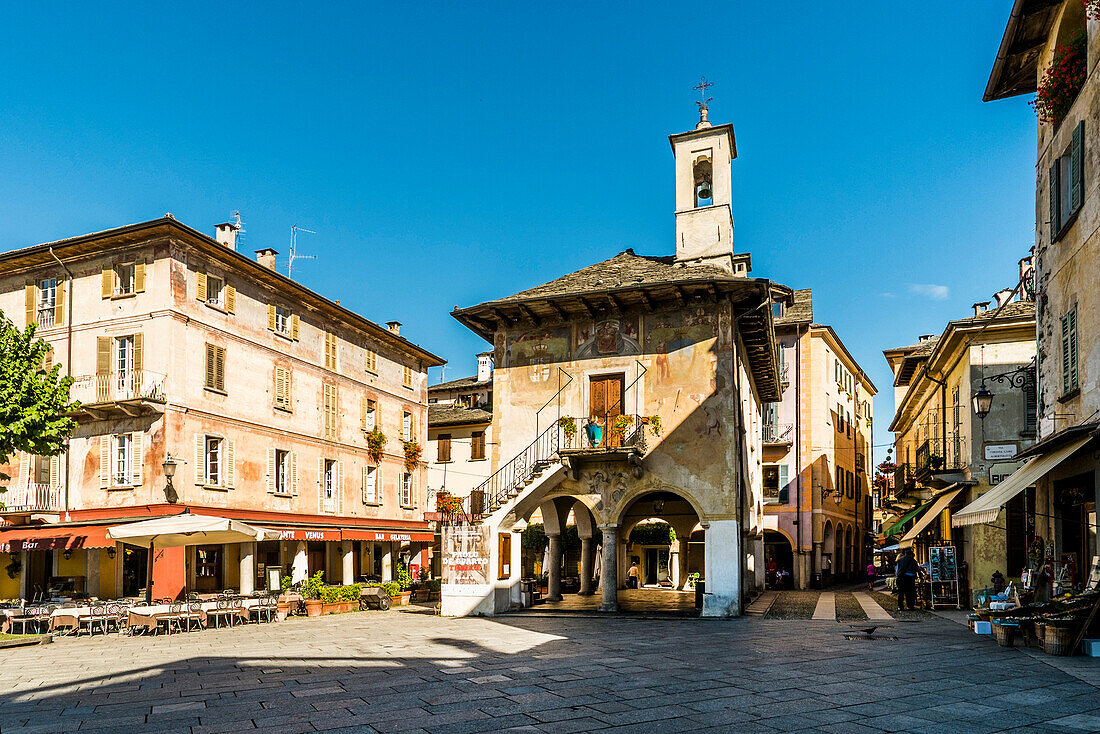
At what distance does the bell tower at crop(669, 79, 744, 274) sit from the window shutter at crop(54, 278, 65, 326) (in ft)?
60.3

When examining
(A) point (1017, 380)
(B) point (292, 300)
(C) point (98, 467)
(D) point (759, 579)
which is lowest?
(D) point (759, 579)

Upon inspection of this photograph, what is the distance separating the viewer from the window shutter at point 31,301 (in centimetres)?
2684

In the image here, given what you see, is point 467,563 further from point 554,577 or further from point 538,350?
point 538,350

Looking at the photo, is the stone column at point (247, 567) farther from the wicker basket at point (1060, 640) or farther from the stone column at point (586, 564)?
the wicker basket at point (1060, 640)

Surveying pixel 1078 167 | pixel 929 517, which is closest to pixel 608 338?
pixel 929 517

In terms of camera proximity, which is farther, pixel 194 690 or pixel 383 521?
pixel 383 521

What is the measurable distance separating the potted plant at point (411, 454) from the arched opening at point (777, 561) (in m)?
15.8

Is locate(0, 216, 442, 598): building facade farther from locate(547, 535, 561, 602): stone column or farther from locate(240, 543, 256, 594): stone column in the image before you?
locate(547, 535, 561, 602): stone column

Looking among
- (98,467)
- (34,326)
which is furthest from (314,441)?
(34,326)

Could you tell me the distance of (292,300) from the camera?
30.6m

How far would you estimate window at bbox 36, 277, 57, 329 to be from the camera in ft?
87.3

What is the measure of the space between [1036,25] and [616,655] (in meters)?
12.9

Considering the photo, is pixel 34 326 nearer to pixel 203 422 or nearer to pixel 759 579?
pixel 203 422

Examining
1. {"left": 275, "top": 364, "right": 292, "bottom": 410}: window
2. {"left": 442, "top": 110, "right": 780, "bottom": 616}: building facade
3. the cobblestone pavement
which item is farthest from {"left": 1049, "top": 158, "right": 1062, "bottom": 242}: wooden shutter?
{"left": 275, "top": 364, "right": 292, "bottom": 410}: window
